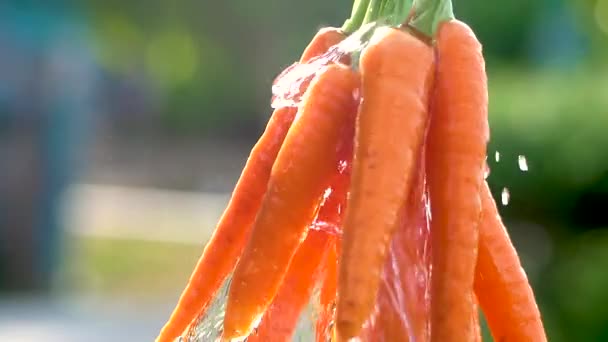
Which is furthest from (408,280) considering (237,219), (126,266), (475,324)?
(126,266)

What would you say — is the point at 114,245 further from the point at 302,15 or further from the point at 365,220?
the point at 365,220

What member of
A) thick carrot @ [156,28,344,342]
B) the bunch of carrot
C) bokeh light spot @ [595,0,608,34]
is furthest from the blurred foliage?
the bunch of carrot

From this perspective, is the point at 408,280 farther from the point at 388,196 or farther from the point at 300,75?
the point at 300,75

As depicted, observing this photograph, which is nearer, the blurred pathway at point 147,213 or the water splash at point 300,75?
the water splash at point 300,75

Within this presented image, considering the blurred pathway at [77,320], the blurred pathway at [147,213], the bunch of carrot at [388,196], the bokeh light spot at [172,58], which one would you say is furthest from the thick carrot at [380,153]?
the bokeh light spot at [172,58]

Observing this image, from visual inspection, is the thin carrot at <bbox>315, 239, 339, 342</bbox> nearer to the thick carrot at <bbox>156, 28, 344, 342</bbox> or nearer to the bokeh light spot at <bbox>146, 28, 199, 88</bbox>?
the thick carrot at <bbox>156, 28, 344, 342</bbox>

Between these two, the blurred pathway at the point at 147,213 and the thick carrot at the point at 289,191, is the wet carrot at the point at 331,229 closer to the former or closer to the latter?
the thick carrot at the point at 289,191
